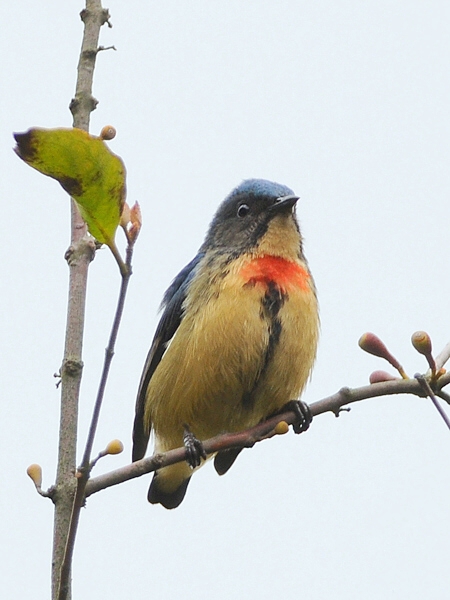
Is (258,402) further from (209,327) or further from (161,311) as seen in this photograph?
(161,311)

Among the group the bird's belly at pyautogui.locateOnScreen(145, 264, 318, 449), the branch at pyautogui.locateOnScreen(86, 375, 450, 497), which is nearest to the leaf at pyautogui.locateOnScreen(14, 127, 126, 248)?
the branch at pyautogui.locateOnScreen(86, 375, 450, 497)

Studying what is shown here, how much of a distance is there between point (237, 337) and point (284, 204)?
3.91ft

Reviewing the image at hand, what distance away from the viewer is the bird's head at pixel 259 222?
19.4ft

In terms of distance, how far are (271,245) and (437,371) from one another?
9.46 feet

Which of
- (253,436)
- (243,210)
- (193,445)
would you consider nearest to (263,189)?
(243,210)

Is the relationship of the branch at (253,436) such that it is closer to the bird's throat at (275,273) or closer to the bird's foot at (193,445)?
the bird's foot at (193,445)

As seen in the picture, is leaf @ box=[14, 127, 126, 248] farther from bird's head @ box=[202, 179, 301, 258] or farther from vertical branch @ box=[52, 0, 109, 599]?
bird's head @ box=[202, 179, 301, 258]

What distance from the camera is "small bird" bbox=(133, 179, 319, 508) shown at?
5316 millimetres

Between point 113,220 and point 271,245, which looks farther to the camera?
point 271,245

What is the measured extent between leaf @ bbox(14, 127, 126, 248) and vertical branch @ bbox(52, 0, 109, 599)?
71 cm

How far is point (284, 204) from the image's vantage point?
5996mm

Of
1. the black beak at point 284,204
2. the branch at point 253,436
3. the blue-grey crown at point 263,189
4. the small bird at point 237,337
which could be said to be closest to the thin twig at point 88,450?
the branch at point 253,436

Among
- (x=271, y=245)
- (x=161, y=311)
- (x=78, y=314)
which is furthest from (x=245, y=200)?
(x=78, y=314)

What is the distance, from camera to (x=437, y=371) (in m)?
3.07
